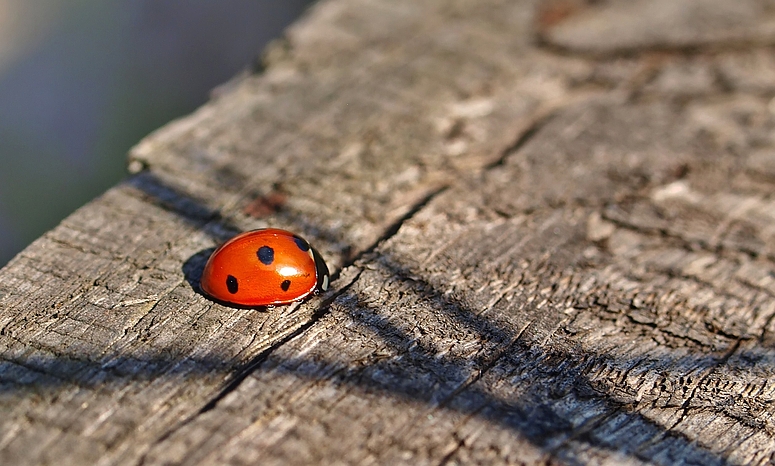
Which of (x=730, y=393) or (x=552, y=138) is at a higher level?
(x=552, y=138)

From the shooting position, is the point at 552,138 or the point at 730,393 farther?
the point at 552,138

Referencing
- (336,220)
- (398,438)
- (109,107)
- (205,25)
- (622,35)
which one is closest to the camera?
(398,438)

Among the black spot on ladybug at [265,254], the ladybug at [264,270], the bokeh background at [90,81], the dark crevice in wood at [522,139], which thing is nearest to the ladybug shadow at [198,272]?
the ladybug at [264,270]

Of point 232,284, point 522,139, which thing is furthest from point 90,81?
point 232,284

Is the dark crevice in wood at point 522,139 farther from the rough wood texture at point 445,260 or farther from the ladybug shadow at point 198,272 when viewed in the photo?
→ the ladybug shadow at point 198,272

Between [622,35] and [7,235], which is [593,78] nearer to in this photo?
[622,35]

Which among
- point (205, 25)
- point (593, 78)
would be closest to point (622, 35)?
point (593, 78)

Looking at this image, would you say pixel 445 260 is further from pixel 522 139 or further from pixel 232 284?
pixel 522 139
